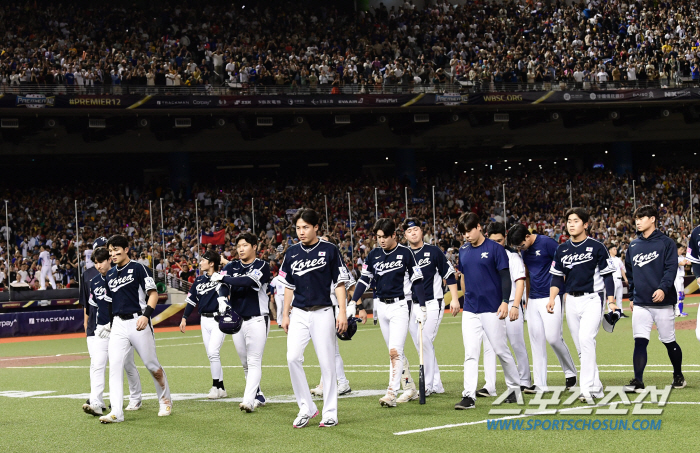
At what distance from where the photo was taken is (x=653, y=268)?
976 cm

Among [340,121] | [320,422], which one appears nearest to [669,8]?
[340,121]

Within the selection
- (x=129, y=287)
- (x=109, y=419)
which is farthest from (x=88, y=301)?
(x=109, y=419)

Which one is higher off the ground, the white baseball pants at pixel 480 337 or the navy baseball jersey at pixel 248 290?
the navy baseball jersey at pixel 248 290

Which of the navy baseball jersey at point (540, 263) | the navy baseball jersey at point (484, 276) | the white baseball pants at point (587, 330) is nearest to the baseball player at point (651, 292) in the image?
the white baseball pants at point (587, 330)

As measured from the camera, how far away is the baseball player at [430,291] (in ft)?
34.2

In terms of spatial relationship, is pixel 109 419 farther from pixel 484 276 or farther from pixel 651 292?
pixel 651 292

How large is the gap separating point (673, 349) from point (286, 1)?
40.4 m

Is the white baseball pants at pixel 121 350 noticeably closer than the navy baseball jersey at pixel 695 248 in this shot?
Yes

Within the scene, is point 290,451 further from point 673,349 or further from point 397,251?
point 673,349

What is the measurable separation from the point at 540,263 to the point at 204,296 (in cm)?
471

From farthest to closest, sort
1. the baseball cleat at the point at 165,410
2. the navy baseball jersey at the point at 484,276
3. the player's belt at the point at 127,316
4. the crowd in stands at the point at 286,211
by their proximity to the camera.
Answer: the crowd in stands at the point at 286,211 < the baseball cleat at the point at 165,410 < the player's belt at the point at 127,316 < the navy baseball jersey at the point at 484,276

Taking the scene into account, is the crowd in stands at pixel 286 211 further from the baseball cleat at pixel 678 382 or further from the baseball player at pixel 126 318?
the baseball cleat at pixel 678 382

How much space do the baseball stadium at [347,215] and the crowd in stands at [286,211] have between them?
0.16 meters

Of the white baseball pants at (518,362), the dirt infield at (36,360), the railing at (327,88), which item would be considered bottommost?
the dirt infield at (36,360)
